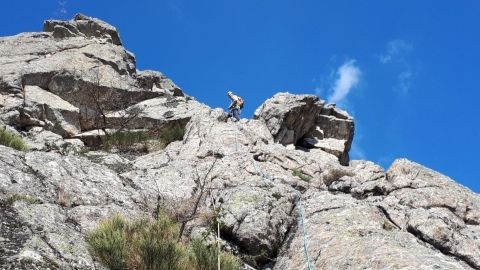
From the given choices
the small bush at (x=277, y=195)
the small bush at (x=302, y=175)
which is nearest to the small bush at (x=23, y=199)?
the small bush at (x=277, y=195)

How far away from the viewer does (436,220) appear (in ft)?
37.1

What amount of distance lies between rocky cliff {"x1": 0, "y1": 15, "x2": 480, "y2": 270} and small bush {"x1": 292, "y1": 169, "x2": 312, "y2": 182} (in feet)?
0.22

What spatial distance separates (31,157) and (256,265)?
570 centimetres

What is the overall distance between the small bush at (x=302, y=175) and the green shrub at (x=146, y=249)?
5716 millimetres

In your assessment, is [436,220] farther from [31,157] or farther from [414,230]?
[31,157]

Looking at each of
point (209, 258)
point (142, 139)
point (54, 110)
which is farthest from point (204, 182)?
point (54, 110)

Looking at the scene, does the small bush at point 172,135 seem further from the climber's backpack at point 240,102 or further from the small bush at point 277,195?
the small bush at point 277,195

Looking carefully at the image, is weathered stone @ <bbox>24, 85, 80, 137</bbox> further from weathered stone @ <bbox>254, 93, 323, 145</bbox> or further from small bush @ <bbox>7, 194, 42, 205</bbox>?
small bush @ <bbox>7, 194, 42, 205</bbox>

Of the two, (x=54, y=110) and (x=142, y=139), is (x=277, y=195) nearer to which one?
(x=142, y=139)

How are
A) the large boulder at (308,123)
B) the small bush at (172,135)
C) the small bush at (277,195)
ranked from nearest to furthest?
the small bush at (277,195) → the small bush at (172,135) → the large boulder at (308,123)

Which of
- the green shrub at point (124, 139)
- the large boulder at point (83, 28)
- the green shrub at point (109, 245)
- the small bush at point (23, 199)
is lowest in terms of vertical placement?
the green shrub at point (109, 245)

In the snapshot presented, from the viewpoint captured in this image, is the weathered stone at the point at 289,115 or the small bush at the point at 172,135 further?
the weathered stone at the point at 289,115

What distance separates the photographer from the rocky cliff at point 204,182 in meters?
9.61

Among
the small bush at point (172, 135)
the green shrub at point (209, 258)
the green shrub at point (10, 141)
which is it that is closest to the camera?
the green shrub at point (209, 258)
